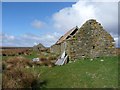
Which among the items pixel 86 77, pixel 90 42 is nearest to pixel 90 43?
pixel 90 42

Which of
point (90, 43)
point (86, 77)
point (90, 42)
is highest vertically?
point (90, 42)

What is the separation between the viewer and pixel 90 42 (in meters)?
26.8

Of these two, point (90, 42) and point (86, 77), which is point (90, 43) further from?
point (86, 77)

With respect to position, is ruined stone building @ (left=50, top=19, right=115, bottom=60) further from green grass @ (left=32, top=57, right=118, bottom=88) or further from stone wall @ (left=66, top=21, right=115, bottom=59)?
green grass @ (left=32, top=57, right=118, bottom=88)

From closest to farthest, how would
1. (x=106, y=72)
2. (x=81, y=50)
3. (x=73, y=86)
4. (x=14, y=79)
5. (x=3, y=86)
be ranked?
(x=3, y=86)
(x=14, y=79)
(x=73, y=86)
(x=106, y=72)
(x=81, y=50)

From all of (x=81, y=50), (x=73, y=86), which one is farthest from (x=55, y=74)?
Answer: (x=81, y=50)

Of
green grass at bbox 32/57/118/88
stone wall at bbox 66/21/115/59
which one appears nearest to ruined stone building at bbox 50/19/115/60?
stone wall at bbox 66/21/115/59

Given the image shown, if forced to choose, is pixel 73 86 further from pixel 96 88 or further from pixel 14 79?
pixel 14 79

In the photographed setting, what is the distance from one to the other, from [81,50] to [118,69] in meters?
8.33

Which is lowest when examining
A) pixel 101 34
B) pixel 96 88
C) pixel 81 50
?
pixel 96 88

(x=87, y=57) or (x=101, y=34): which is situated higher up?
(x=101, y=34)

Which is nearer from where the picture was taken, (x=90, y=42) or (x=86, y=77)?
(x=86, y=77)

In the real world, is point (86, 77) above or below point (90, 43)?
below

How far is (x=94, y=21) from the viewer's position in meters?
27.5
